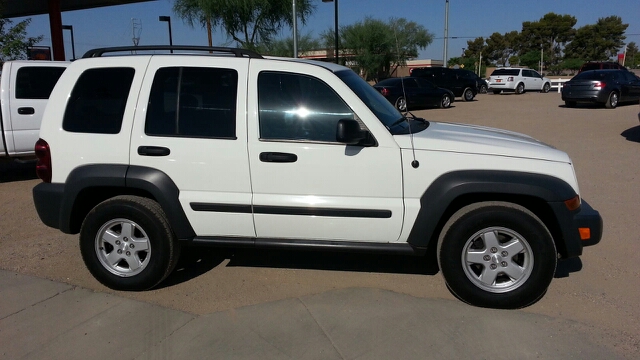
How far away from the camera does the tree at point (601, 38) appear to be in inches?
2544

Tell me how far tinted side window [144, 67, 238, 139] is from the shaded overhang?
66.3 feet

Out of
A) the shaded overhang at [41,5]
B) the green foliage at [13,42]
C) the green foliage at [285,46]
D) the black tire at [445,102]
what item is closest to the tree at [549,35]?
the green foliage at [285,46]

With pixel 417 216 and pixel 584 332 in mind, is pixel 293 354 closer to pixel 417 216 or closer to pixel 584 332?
pixel 417 216

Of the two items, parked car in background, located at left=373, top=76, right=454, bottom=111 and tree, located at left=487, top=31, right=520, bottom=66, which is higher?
tree, located at left=487, top=31, right=520, bottom=66

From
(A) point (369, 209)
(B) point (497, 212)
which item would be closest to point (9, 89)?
(A) point (369, 209)

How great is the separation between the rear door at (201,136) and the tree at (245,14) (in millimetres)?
21590

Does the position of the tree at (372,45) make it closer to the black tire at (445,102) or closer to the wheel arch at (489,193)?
the black tire at (445,102)

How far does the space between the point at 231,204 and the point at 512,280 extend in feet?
7.44

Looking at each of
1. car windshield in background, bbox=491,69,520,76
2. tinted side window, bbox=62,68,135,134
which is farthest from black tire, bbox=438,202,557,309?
car windshield in background, bbox=491,69,520,76

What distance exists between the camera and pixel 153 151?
14.0 feet

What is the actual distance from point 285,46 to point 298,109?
33.1m

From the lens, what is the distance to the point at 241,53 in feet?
14.6

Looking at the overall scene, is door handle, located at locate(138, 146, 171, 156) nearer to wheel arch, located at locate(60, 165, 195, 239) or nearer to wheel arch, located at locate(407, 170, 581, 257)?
wheel arch, located at locate(60, 165, 195, 239)

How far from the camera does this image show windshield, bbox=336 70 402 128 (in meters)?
4.32
